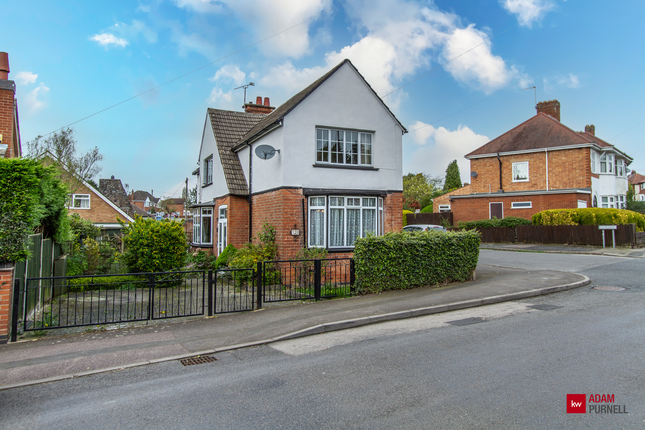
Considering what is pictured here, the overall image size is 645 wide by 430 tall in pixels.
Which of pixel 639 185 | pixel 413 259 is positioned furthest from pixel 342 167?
pixel 639 185

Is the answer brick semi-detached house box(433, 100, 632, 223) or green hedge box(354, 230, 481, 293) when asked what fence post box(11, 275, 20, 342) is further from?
brick semi-detached house box(433, 100, 632, 223)

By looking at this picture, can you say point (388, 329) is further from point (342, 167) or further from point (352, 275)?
point (342, 167)

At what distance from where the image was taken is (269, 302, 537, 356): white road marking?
6.78m

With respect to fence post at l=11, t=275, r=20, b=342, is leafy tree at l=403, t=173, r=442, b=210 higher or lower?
higher

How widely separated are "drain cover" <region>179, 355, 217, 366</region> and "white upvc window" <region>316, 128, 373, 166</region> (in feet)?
29.1

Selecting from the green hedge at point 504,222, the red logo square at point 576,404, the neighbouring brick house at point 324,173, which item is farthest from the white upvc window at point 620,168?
the red logo square at point 576,404

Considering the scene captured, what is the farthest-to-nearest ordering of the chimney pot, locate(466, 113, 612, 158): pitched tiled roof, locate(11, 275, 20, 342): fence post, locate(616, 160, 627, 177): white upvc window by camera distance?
locate(616, 160, 627, 177): white upvc window < locate(466, 113, 612, 158): pitched tiled roof < the chimney pot < locate(11, 275, 20, 342): fence post

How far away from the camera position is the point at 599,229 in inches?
917

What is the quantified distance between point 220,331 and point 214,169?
12.4m

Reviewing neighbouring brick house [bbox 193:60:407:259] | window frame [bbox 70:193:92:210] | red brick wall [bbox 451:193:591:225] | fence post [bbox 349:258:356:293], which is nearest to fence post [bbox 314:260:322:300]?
fence post [bbox 349:258:356:293]

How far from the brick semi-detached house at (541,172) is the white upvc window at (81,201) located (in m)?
31.2

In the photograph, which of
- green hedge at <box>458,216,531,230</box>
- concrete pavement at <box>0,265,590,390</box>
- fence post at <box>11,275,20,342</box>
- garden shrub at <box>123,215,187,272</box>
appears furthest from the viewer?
green hedge at <box>458,216,531,230</box>

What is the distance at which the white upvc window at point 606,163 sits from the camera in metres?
32.2

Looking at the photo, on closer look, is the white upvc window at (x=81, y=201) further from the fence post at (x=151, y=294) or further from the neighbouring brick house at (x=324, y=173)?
the fence post at (x=151, y=294)
